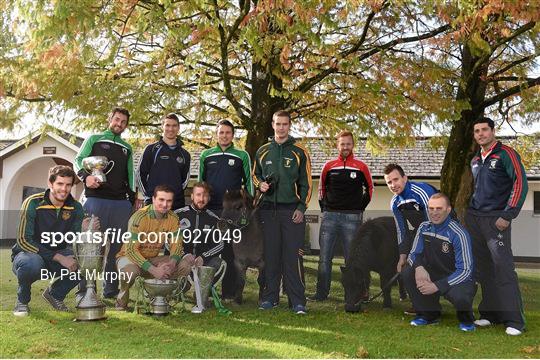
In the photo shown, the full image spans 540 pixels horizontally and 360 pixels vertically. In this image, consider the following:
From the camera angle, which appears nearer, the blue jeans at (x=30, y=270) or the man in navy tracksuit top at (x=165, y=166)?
the blue jeans at (x=30, y=270)

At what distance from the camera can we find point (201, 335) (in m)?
4.85

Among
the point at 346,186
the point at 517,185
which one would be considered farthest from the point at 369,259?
the point at 517,185

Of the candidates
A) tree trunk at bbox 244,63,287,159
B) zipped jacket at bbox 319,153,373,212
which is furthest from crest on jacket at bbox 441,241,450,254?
tree trunk at bbox 244,63,287,159

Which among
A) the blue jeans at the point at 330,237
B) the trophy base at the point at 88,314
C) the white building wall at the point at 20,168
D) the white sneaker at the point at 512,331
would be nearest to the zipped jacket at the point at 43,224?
the trophy base at the point at 88,314

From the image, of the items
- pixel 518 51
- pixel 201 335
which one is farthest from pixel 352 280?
pixel 518 51

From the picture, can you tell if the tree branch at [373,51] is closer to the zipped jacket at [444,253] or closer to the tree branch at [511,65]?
the tree branch at [511,65]

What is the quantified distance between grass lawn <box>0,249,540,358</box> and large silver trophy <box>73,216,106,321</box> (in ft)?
0.37

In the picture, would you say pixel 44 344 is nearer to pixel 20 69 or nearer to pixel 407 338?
pixel 407 338

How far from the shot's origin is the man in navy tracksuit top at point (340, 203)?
6.43 meters

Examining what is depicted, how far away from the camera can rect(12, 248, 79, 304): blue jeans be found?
5.39 meters

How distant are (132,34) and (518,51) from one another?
7.36 meters

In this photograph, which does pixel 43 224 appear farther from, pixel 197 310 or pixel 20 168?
pixel 20 168
